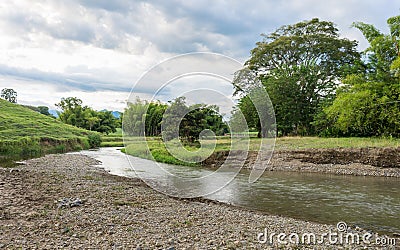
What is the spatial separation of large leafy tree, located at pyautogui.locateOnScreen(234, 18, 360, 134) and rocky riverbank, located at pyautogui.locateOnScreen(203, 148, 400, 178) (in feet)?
30.4

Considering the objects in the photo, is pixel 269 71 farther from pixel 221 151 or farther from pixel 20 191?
pixel 20 191

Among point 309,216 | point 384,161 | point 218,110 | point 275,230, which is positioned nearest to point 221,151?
point 384,161

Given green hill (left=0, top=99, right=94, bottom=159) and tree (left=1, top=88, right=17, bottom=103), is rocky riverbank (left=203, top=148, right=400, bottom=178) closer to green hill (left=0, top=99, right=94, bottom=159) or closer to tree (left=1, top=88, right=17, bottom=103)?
green hill (left=0, top=99, right=94, bottom=159)

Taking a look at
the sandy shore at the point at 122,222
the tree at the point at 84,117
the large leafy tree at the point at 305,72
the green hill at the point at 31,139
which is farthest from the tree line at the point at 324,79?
the tree at the point at 84,117

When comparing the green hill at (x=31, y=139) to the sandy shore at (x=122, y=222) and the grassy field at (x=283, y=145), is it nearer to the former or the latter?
the grassy field at (x=283, y=145)

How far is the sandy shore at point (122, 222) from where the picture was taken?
6.62 m

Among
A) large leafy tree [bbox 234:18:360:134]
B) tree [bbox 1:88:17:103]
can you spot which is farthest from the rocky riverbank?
tree [bbox 1:88:17:103]

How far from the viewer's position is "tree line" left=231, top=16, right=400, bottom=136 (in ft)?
93.7

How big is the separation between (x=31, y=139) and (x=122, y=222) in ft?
114

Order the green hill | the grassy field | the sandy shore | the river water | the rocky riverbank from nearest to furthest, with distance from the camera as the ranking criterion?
the sandy shore
the river water
the rocky riverbank
the grassy field
the green hill

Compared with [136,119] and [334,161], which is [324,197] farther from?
[334,161]

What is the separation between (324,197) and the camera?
14.1 metres

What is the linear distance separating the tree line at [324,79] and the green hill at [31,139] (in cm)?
2452

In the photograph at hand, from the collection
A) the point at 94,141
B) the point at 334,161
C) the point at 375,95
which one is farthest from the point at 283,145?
the point at 94,141
